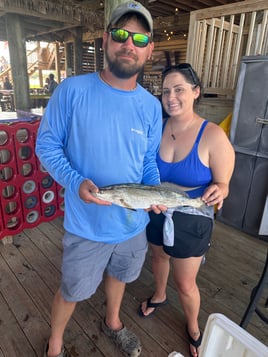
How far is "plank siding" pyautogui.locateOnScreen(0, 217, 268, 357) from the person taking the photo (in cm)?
188

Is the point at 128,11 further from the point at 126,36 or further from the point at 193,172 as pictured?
the point at 193,172

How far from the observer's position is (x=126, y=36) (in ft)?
4.43

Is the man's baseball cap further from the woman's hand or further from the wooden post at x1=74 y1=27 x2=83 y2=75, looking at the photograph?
the wooden post at x1=74 y1=27 x2=83 y2=75

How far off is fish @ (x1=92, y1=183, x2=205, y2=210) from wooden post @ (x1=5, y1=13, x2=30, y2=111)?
817 cm

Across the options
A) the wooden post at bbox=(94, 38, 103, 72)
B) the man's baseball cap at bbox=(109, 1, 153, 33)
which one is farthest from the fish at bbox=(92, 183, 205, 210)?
the wooden post at bbox=(94, 38, 103, 72)

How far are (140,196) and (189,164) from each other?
0.45m

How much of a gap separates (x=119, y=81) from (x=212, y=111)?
3.02m

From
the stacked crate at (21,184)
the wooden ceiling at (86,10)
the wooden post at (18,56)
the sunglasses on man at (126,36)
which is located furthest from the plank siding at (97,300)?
the wooden post at (18,56)

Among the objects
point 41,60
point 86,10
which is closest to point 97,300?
point 86,10

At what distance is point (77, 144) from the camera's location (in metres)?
1.36

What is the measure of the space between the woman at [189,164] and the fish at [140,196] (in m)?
0.20

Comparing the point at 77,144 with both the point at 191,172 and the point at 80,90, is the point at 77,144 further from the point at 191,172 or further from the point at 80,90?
the point at 191,172

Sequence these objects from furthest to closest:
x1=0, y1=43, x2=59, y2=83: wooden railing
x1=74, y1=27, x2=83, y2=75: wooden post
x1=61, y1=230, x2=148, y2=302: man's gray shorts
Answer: x1=0, y1=43, x2=59, y2=83: wooden railing → x1=74, y1=27, x2=83, y2=75: wooden post → x1=61, y1=230, x2=148, y2=302: man's gray shorts

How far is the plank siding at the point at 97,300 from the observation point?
188cm
